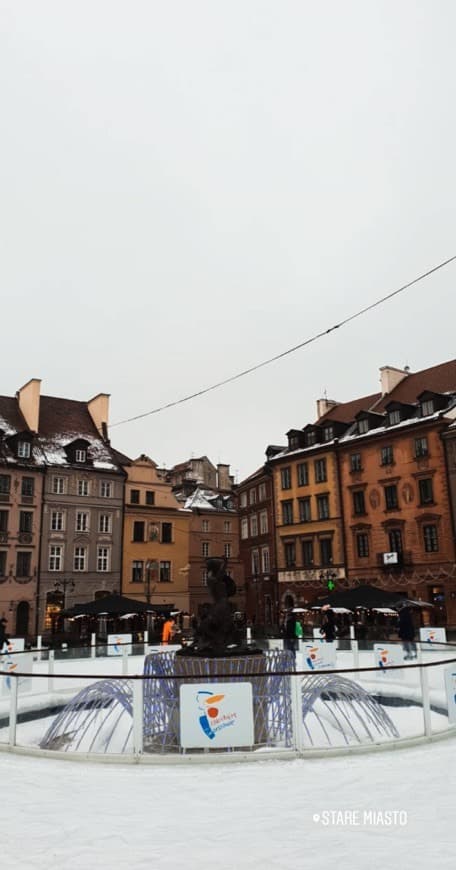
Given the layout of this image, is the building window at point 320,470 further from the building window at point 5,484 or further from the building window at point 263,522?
the building window at point 5,484

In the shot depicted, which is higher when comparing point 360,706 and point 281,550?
point 281,550

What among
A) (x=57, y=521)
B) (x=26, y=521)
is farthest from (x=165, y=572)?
(x=26, y=521)

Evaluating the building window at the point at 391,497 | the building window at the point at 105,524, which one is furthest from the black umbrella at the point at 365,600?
the building window at the point at 105,524

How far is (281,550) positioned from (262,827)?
147 ft

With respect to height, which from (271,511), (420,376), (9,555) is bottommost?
(9,555)

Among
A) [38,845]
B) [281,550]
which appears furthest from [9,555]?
[38,845]

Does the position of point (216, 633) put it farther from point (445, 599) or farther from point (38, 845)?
point (445, 599)

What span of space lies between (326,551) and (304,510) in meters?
3.86

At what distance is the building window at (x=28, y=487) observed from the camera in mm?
45844

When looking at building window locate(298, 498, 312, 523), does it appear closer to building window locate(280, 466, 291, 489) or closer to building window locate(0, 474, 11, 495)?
building window locate(280, 466, 291, 489)

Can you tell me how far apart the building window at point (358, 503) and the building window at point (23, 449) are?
23241 mm

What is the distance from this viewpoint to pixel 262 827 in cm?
649

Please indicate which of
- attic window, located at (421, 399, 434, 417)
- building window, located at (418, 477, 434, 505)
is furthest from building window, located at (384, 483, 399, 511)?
attic window, located at (421, 399, 434, 417)

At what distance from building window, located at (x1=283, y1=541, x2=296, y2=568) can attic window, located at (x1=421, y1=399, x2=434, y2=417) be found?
14.7 m
